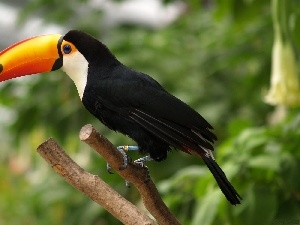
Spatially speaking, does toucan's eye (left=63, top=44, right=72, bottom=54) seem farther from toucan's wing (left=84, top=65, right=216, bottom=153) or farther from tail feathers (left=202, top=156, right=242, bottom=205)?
tail feathers (left=202, top=156, right=242, bottom=205)

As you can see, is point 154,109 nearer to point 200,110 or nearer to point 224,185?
point 224,185

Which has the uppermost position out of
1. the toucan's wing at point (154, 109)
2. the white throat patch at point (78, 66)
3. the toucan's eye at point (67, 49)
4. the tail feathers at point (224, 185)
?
the toucan's eye at point (67, 49)

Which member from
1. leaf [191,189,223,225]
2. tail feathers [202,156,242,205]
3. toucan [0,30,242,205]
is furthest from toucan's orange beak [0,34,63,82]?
leaf [191,189,223,225]

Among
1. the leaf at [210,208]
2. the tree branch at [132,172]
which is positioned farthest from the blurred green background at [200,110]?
the tree branch at [132,172]

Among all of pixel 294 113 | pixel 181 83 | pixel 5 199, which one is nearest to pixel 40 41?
pixel 294 113

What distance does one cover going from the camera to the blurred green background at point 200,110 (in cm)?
80

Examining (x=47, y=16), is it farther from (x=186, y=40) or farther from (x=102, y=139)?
(x=102, y=139)

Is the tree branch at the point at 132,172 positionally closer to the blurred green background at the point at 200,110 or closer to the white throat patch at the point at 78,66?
the white throat patch at the point at 78,66

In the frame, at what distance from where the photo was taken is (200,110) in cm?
125

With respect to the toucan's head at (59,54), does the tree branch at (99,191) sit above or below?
below

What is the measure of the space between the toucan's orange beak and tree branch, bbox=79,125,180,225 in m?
0.07

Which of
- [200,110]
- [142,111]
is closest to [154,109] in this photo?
[142,111]

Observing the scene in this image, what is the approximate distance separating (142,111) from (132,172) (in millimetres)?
48

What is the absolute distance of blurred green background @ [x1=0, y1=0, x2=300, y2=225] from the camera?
0.80 m
